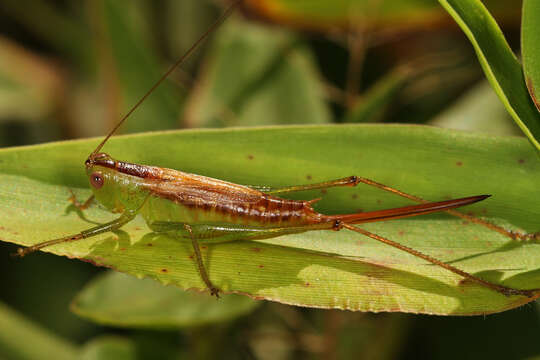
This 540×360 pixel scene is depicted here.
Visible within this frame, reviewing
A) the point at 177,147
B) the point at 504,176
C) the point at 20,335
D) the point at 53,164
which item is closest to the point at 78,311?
the point at 20,335

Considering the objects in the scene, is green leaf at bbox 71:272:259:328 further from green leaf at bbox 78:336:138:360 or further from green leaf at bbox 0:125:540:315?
green leaf at bbox 0:125:540:315

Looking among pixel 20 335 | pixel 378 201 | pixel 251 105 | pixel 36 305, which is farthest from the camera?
pixel 36 305

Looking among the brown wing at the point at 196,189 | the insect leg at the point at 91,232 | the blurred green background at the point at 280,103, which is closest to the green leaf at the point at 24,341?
the blurred green background at the point at 280,103

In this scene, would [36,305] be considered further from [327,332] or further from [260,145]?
[260,145]

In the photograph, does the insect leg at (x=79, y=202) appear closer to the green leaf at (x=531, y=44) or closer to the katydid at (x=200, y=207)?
the katydid at (x=200, y=207)

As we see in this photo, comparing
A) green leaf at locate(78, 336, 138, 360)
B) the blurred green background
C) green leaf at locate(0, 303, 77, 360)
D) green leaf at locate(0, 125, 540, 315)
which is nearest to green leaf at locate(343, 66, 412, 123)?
the blurred green background

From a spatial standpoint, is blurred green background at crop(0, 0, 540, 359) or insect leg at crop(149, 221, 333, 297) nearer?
insect leg at crop(149, 221, 333, 297)
